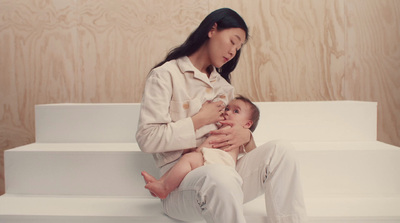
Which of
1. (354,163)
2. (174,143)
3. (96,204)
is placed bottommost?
(96,204)

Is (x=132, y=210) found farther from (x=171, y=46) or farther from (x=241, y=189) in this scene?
(x=171, y=46)

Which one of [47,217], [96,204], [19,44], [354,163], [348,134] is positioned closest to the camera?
[47,217]

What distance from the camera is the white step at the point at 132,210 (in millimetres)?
1490

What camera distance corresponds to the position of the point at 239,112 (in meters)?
1.56

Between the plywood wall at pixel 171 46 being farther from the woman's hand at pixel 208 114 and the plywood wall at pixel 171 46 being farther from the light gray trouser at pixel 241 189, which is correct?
the light gray trouser at pixel 241 189

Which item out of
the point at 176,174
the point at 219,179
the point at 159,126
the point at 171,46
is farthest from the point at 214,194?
the point at 171,46

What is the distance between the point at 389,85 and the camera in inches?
113

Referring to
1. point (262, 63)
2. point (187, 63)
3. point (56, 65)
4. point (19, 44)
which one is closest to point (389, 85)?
point (262, 63)

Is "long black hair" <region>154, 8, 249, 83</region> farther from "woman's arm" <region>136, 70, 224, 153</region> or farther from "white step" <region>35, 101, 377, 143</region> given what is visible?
"white step" <region>35, 101, 377, 143</region>

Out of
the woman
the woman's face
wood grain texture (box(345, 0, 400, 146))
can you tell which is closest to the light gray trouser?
the woman

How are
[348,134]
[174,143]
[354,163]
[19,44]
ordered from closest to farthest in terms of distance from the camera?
1. [174,143]
2. [354,163]
3. [348,134]
4. [19,44]

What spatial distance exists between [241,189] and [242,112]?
413 mm

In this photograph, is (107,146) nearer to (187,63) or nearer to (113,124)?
(113,124)

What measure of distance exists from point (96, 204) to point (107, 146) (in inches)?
15.1
